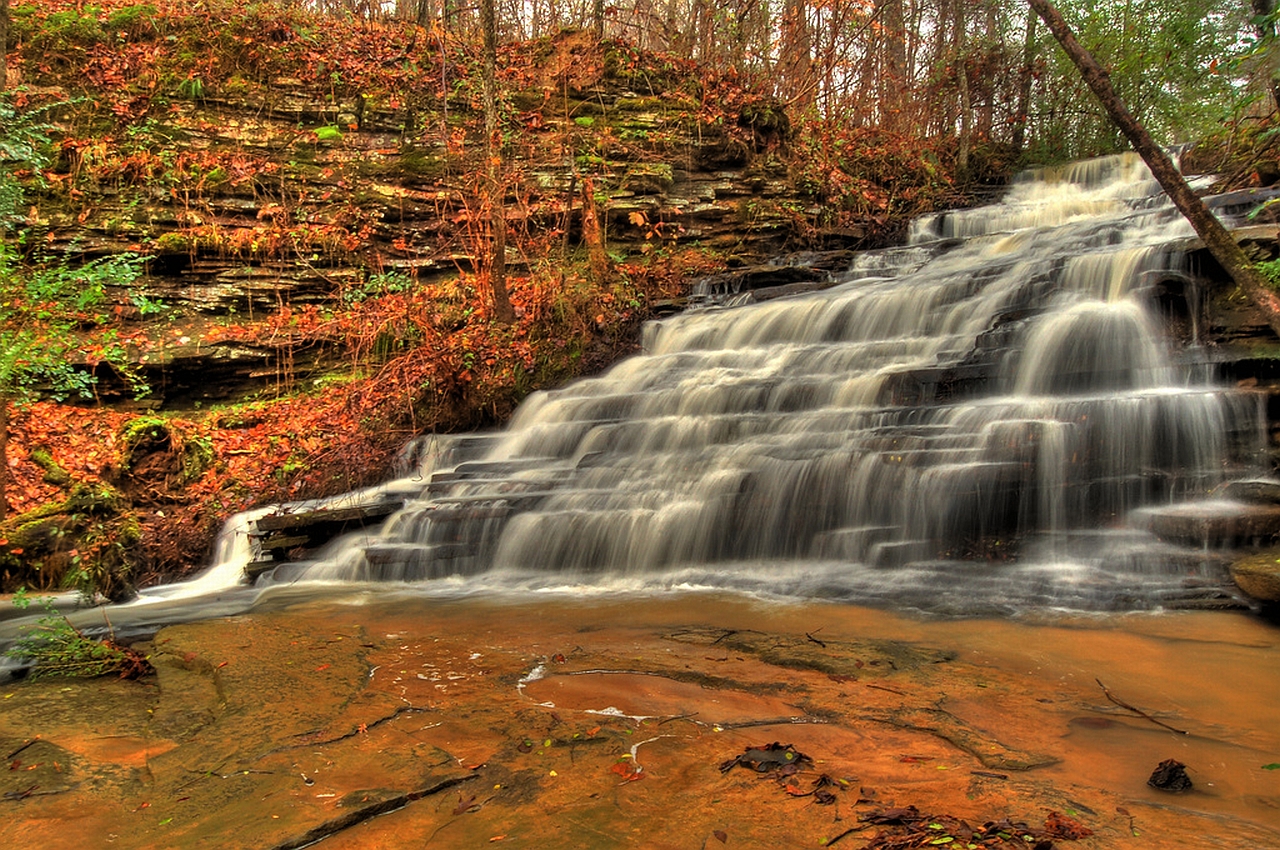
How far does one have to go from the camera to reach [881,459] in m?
7.14

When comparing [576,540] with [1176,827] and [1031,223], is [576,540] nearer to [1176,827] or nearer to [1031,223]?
[1176,827]

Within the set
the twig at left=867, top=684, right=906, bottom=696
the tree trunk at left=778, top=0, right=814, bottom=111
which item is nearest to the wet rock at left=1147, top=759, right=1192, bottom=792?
the twig at left=867, top=684, right=906, bottom=696

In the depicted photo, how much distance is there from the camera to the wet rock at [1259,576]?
15.7ft

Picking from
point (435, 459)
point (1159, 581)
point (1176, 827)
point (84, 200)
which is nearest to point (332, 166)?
point (84, 200)

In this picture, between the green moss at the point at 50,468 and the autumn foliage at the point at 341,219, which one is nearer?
the green moss at the point at 50,468

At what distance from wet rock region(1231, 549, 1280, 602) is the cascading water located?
0.43 metres

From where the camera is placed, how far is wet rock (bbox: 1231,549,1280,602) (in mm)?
4785

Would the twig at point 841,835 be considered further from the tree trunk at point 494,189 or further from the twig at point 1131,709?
the tree trunk at point 494,189

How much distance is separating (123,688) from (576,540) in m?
4.13

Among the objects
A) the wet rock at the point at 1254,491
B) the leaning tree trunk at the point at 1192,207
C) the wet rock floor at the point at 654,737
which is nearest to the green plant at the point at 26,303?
the wet rock floor at the point at 654,737

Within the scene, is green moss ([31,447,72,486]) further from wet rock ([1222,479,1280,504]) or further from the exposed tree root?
wet rock ([1222,479,1280,504])

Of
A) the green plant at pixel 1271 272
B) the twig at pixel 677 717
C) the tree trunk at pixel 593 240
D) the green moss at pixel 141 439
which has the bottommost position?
the twig at pixel 677 717

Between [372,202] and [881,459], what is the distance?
1059cm

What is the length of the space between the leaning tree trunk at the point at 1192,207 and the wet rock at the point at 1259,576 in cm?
248
